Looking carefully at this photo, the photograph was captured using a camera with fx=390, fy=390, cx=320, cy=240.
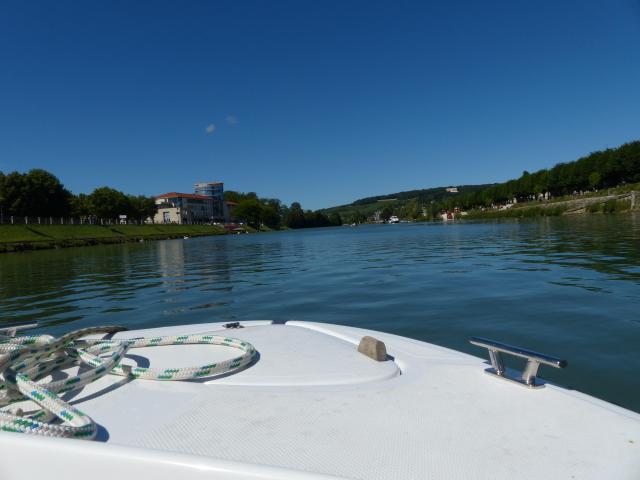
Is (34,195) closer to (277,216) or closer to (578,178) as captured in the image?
(277,216)

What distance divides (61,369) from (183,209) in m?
139

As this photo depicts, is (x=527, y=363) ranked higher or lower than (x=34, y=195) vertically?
lower

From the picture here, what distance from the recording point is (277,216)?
151250mm

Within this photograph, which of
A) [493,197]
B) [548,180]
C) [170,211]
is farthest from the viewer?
[170,211]

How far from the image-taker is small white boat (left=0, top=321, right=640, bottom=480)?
4.33ft

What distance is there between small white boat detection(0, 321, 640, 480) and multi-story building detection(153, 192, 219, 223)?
421 feet

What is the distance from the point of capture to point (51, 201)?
2670 inches

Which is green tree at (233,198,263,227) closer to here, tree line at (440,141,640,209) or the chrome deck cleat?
tree line at (440,141,640,209)

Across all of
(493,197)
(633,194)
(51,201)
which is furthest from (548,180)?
(51,201)

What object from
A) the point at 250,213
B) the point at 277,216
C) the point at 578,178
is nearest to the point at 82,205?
the point at 250,213

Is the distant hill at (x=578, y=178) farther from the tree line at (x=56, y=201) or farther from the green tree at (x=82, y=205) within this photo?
the green tree at (x=82, y=205)

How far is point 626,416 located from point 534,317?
4.71 meters

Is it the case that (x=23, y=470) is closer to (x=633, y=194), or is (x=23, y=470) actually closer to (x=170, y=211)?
(x=633, y=194)

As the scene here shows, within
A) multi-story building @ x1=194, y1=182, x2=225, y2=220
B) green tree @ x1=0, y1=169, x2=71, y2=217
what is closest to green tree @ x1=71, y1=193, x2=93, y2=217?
green tree @ x1=0, y1=169, x2=71, y2=217
